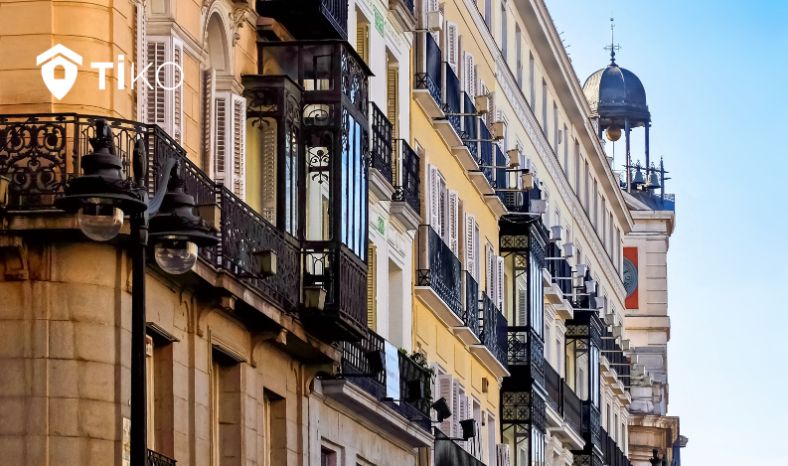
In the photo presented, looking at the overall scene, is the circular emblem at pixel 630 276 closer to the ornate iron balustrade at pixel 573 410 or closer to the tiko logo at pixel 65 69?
the ornate iron balustrade at pixel 573 410

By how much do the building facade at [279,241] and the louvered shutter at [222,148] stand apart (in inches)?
1.0

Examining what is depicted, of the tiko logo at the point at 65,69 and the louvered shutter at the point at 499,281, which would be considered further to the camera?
the louvered shutter at the point at 499,281

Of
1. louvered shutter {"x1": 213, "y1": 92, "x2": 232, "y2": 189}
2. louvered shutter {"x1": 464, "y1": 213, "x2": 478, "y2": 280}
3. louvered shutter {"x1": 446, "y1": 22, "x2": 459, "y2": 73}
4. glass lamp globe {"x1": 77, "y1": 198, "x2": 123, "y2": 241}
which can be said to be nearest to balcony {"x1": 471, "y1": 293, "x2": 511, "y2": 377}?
louvered shutter {"x1": 464, "y1": 213, "x2": 478, "y2": 280}

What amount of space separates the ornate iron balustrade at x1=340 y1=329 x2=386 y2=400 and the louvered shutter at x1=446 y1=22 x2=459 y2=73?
40.0 feet

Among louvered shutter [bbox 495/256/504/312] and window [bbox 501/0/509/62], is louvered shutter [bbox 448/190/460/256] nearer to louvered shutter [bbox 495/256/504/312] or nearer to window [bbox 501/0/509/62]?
louvered shutter [bbox 495/256/504/312]

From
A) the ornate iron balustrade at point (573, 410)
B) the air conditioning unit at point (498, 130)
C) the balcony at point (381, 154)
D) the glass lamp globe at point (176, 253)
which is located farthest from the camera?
the ornate iron balustrade at point (573, 410)

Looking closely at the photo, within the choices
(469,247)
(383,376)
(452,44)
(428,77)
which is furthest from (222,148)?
(469,247)

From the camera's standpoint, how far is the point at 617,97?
11900cm

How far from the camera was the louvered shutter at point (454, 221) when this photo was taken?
163 ft

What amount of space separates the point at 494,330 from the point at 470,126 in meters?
4.10

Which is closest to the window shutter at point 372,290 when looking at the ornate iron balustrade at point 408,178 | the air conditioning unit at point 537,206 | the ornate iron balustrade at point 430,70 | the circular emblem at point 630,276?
the ornate iron balustrade at point 408,178

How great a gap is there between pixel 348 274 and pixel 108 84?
301 inches

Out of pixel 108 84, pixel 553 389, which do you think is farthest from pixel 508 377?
pixel 108 84

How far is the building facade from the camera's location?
26.2 m
